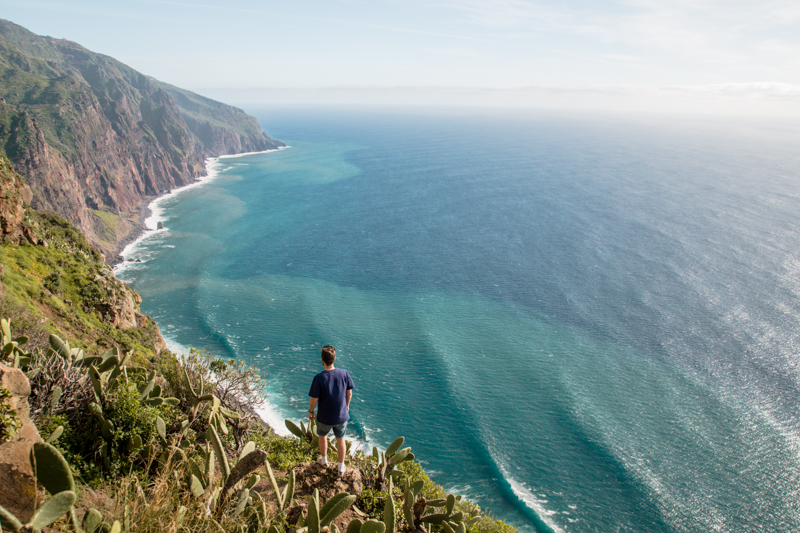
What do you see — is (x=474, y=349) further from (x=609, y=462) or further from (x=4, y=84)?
(x=4, y=84)

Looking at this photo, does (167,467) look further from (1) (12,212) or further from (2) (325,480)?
(1) (12,212)

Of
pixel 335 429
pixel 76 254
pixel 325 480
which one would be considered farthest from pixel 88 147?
pixel 325 480

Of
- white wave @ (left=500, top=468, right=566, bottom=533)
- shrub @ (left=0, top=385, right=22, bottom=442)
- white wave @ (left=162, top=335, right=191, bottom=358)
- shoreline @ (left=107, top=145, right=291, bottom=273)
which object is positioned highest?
shrub @ (left=0, top=385, right=22, bottom=442)

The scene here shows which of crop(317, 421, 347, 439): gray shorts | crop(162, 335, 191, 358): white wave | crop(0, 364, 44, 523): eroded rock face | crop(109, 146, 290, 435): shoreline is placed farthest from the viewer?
crop(162, 335, 191, 358): white wave

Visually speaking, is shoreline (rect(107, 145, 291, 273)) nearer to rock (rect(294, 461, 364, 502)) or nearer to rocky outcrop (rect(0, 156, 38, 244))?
rocky outcrop (rect(0, 156, 38, 244))

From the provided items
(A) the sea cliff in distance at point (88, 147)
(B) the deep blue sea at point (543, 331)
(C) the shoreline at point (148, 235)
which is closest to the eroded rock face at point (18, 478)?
(C) the shoreline at point (148, 235)

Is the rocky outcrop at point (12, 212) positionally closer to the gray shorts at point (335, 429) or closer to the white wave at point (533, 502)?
the gray shorts at point (335, 429)

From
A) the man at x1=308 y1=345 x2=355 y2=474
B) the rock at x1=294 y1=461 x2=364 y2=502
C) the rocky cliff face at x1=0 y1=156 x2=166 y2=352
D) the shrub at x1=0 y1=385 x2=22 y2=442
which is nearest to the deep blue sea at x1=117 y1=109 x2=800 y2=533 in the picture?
the rocky cliff face at x1=0 y1=156 x2=166 y2=352

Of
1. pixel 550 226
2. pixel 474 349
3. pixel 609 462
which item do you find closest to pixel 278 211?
pixel 550 226
